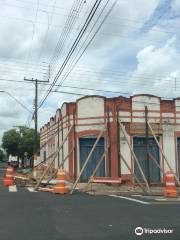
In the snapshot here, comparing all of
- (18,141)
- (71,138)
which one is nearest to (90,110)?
(71,138)

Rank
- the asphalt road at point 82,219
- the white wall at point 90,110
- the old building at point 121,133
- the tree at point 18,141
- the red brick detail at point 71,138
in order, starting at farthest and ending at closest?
the tree at point 18,141, the red brick detail at point 71,138, the white wall at point 90,110, the old building at point 121,133, the asphalt road at point 82,219

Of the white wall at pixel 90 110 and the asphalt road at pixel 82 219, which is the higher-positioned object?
the white wall at pixel 90 110

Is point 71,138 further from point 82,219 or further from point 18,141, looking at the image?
point 18,141

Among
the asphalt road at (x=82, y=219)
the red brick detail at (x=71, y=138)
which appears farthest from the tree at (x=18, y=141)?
the asphalt road at (x=82, y=219)

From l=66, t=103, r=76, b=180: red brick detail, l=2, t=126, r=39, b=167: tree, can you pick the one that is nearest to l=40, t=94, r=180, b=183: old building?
l=66, t=103, r=76, b=180: red brick detail

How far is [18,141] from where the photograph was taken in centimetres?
9106

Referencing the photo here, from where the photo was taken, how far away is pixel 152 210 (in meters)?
14.4

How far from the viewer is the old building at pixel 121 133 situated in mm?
27422

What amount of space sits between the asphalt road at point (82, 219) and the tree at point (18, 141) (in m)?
70.6

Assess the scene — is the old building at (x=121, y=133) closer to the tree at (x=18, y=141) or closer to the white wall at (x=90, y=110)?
the white wall at (x=90, y=110)

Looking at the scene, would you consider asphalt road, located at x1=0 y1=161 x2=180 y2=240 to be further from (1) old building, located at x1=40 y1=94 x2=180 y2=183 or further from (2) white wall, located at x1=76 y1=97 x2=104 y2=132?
(2) white wall, located at x1=76 y1=97 x2=104 y2=132

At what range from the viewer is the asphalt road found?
390 inches

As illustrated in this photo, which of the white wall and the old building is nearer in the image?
the old building

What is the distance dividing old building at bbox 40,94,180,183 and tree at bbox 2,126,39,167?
58.5 metres
